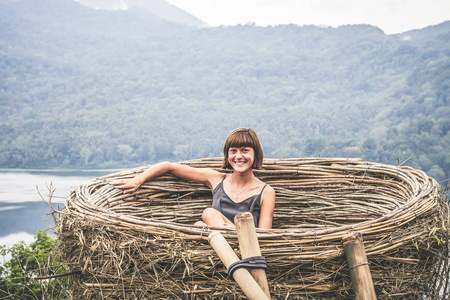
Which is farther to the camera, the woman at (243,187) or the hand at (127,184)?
the hand at (127,184)

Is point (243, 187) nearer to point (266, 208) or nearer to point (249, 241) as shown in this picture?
point (266, 208)

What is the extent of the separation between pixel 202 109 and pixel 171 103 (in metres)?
2.90

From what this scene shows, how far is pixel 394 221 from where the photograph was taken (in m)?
1.61

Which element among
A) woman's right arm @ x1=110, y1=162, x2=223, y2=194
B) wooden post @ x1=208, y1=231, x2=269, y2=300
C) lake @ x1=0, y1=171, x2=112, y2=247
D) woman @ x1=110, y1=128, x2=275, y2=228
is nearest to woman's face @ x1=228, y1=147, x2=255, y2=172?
woman @ x1=110, y1=128, x2=275, y2=228

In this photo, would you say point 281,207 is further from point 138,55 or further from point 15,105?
point 138,55

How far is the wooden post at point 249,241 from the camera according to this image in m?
1.35

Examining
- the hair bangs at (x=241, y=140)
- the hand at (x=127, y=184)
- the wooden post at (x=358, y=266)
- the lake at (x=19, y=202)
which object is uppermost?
the lake at (x=19, y=202)

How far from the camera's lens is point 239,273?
1.35m

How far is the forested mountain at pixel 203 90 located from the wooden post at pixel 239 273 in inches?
537

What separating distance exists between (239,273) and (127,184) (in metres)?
1.29

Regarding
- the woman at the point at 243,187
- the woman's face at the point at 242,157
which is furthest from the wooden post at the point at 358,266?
the woman's face at the point at 242,157

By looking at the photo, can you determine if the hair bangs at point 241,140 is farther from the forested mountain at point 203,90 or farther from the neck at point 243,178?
the forested mountain at point 203,90

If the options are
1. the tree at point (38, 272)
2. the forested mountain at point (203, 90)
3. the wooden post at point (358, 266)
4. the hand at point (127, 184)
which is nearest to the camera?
the wooden post at point (358, 266)

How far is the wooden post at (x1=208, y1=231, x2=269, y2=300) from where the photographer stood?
4.36 feet
